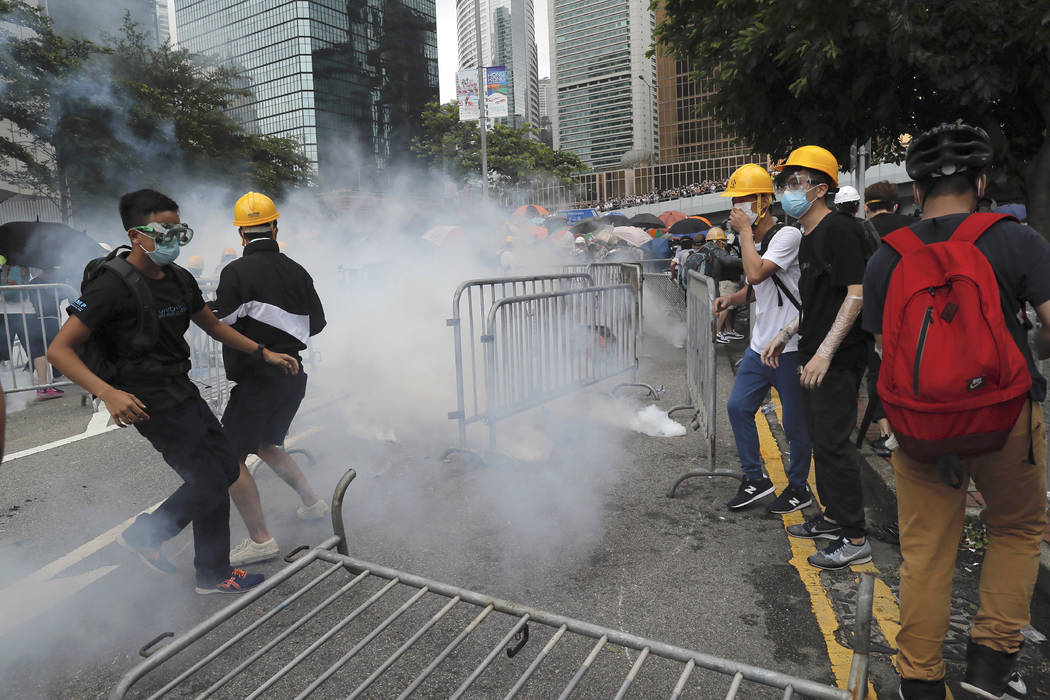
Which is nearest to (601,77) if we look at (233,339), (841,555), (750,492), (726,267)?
(726,267)

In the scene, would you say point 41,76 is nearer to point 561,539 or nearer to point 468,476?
point 468,476

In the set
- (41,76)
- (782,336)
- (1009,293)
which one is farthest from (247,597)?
(41,76)

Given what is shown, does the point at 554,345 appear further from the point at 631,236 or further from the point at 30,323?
the point at 631,236

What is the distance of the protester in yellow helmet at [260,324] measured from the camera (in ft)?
12.3

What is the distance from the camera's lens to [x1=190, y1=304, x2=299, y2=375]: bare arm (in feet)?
11.0

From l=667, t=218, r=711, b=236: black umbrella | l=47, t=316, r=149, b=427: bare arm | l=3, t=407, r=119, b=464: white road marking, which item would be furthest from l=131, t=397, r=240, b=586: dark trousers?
l=667, t=218, r=711, b=236: black umbrella

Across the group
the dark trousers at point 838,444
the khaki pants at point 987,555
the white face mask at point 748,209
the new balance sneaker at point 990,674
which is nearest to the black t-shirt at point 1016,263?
the khaki pants at point 987,555

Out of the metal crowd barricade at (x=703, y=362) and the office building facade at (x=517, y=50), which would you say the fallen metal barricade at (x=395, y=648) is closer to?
the metal crowd barricade at (x=703, y=362)

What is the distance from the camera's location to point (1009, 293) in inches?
82.7

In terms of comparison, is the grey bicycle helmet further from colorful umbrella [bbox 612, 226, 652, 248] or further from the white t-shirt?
colorful umbrella [bbox 612, 226, 652, 248]

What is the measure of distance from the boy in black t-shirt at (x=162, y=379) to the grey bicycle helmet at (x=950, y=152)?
282 centimetres

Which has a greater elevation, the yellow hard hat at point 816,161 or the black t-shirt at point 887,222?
the yellow hard hat at point 816,161

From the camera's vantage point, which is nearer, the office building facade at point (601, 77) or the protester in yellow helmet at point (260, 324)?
the protester in yellow helmet at point (260, 324)

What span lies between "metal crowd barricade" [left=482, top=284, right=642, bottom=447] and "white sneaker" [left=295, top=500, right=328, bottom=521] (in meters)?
1.42
